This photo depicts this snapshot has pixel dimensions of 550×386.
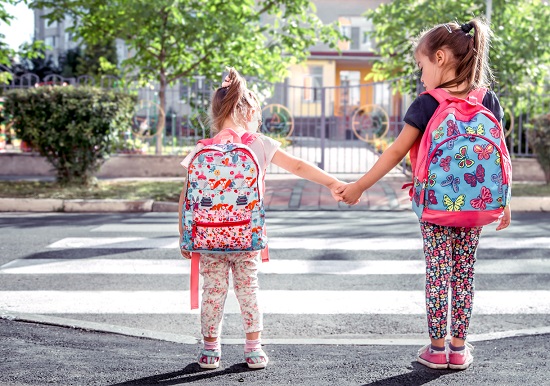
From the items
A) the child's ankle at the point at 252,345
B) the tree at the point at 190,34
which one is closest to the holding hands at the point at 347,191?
the child's ankle at the point at 252,345

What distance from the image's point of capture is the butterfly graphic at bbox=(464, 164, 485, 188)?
3.70 meters

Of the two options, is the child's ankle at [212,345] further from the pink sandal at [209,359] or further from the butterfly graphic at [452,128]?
the butterfly graphic at [452,128]

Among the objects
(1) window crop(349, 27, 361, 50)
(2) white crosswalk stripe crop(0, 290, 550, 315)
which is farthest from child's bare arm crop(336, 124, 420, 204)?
(1) window crop(349, 27, 361, 50)

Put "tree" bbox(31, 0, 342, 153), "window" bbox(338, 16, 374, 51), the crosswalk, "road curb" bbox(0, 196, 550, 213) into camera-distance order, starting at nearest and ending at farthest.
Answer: the crosswalk → "road curb" bbox(0, 196, 550, 213) → "tree" bbox(31, 0, 342, 153) → "window" bbox(338, 16, 374, 51)

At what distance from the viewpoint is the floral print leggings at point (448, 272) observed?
3.89 m

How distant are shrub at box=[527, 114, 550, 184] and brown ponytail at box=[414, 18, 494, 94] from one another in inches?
385

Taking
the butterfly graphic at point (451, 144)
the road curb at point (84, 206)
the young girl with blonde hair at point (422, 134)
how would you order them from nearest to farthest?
the butterfly graphic at point (451, 144) → the young girl with blonde hair at point (422, 134) → the road curb at point (84, 206)

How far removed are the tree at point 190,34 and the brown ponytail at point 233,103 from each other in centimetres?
1123

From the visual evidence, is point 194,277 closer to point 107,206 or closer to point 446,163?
point 446,163

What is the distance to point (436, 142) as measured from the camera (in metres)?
3.72

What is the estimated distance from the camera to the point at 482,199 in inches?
146

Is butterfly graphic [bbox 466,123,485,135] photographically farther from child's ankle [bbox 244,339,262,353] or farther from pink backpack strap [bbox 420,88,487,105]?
child's ankle [bbox 244,339,262,353]

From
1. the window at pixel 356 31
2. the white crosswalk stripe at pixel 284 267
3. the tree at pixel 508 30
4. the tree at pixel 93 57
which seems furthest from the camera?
the window at pixel 356 31

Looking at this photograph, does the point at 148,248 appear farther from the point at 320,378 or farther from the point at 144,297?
the point at 320,378
